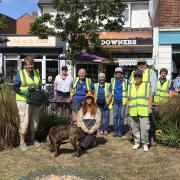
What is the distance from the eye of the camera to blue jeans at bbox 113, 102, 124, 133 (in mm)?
10359

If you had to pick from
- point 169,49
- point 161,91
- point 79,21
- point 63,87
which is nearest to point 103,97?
point 63,87

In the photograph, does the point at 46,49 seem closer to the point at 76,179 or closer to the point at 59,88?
the point at 59,88

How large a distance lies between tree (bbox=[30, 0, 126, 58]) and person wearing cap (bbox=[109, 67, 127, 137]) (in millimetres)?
7916

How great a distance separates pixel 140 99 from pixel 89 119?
118 cm

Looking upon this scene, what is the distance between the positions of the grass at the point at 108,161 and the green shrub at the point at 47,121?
0.76 metres

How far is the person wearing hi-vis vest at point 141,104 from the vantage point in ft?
28.6

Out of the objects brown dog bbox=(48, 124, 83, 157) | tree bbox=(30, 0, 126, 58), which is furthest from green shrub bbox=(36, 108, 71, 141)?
tree bbox=(30, 0, 126, 58)

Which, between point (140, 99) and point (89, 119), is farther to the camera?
point (89, 119)

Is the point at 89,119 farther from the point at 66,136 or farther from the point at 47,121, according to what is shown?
the point at 47,121

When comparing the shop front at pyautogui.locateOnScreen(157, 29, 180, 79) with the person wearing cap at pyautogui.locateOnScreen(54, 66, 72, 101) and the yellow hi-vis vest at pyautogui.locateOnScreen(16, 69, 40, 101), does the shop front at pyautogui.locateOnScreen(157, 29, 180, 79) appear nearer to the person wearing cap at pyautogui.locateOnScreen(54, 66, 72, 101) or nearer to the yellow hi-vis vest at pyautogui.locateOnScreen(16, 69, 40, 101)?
the person wearing cap at pyautogui.locateOnScreen(54, 66, 72, 101)

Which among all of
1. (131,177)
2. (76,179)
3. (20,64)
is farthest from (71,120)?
(20,64)

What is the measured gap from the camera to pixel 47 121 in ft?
32.5

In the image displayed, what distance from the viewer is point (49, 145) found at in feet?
28.0

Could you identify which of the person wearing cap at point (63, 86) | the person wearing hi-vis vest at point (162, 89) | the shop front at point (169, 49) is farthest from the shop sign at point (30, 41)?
the person wearing hi-vis vest at point (162, 89)
